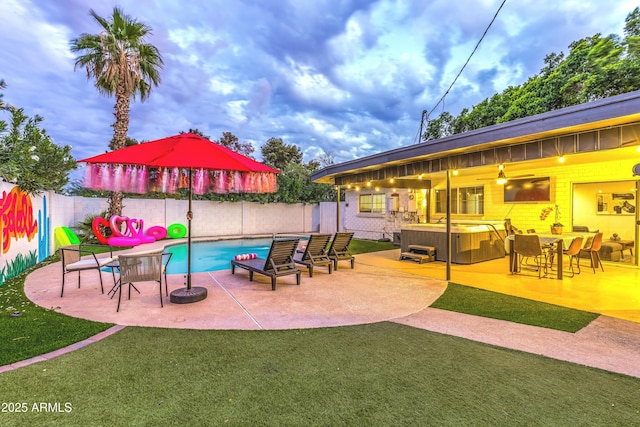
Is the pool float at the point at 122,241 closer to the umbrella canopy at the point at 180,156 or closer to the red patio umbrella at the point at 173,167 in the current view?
the red patio umbrella at the point at 173,167

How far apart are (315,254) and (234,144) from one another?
61.4 ft

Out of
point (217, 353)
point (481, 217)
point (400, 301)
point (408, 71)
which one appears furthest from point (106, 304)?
point (408, 71)

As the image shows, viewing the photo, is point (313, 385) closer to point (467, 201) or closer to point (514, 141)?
point (514, 141)

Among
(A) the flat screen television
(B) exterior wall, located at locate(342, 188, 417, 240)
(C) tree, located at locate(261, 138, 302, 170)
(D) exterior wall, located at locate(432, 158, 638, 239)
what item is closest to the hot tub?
(D) exterior wall, located at locate(432, 158, 638, 239)

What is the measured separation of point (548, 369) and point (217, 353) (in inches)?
124

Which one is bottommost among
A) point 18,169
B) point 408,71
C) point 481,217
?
point 481,217

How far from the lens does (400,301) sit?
202 inches

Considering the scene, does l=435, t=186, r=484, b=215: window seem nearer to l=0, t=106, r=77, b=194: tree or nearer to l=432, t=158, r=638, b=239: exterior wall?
l=432, t=158, r=638, b=239: exterior wall

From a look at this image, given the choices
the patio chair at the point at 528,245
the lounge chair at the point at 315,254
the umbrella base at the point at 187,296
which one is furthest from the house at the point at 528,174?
the umbrella base at the point at 187,296

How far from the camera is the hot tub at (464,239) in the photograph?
8.77m

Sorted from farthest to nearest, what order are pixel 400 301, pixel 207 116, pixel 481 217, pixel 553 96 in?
pixel 207 116, pixel 553 96, pixel 481 217, pixel 400 301

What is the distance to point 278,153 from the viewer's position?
84.7 feet

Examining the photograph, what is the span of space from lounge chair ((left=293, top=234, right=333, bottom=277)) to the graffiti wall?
5621 millimetres

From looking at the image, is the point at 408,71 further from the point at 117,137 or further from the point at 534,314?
the point at 534,314
